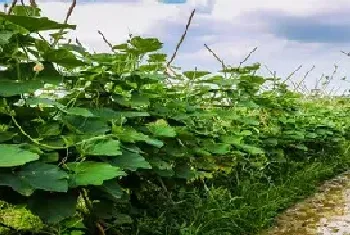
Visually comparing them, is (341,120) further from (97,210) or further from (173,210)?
(97,210)

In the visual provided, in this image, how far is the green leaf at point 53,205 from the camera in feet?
7.55

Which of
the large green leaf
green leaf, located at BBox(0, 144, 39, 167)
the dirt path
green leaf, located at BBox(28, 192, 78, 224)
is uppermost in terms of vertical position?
green leaf, located at BBox(0, 144, 39, 167)

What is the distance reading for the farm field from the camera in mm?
2346

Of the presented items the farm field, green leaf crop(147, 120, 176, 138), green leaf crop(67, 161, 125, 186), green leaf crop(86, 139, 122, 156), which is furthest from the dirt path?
green leaf crop(67, 161, 125, 186)

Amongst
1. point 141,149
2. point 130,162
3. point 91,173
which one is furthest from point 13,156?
point 141,149

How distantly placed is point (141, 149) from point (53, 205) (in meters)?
0.91

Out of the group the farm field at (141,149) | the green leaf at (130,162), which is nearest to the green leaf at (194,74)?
the farm field at (141,149)

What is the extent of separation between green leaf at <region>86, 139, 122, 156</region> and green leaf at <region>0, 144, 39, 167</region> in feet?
1.33

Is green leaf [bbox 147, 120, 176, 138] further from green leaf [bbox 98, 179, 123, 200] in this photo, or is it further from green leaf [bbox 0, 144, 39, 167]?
green leaf [bbox 0, 144, 39, 167]

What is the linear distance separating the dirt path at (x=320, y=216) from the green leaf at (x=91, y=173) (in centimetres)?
231

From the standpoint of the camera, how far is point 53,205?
2.34 metres

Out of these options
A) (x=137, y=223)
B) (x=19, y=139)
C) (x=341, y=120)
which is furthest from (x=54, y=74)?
(x=341, y=120)

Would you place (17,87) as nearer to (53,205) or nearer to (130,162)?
(53,205)

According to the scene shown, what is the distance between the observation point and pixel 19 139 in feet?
8.13
